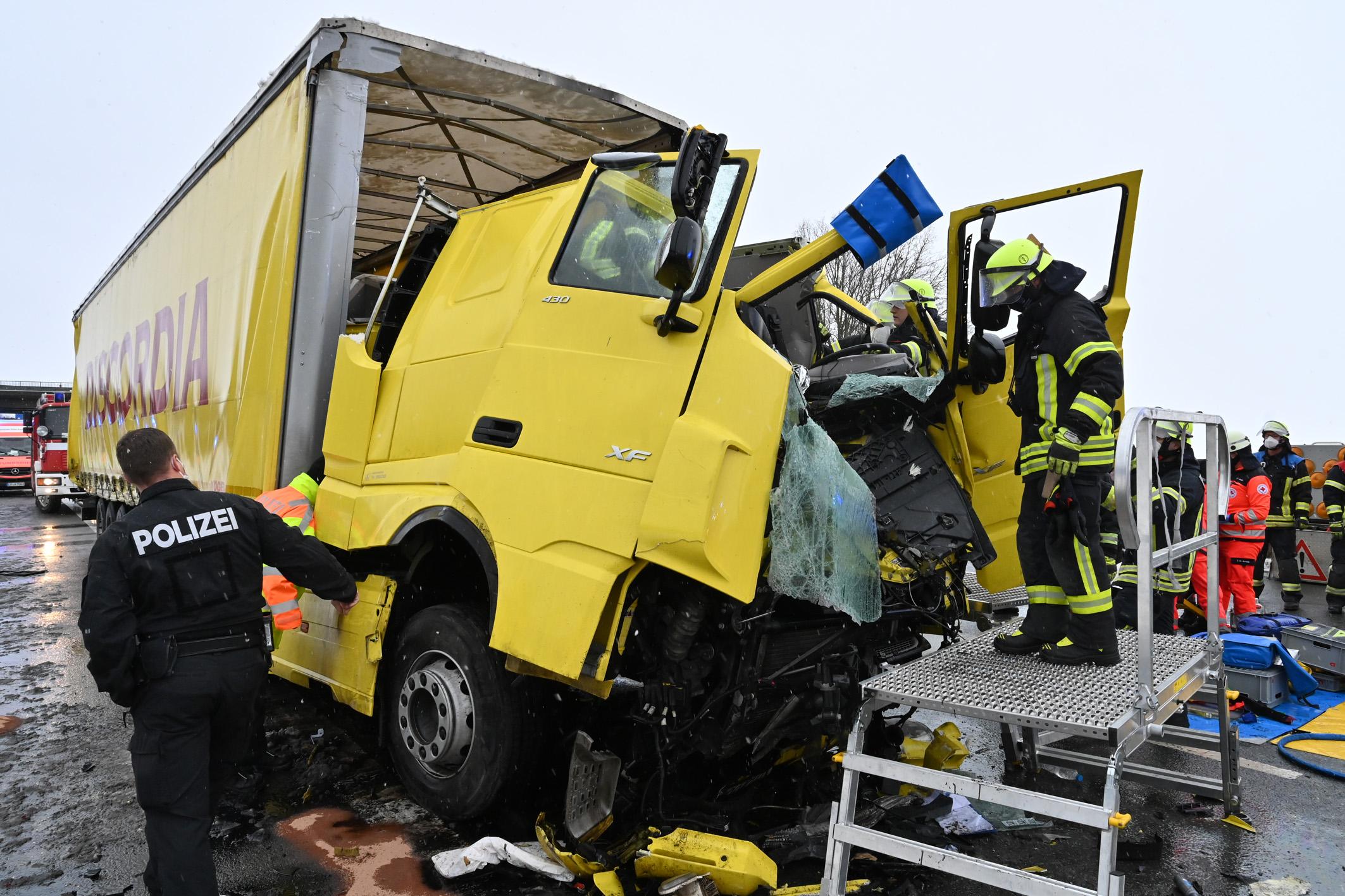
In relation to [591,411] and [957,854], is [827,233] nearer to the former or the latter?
[591,411]

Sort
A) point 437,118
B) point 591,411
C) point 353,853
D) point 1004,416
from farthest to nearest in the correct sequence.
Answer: point 437,118 → point 1004,416 → point 353,853 → point 591,411

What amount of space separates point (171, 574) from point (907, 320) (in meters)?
3.74

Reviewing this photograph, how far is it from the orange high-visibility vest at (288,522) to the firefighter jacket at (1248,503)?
6.98m

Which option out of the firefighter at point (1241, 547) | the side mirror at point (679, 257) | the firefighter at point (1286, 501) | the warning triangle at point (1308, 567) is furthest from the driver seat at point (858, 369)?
the warning triangle at point (1308, 567)

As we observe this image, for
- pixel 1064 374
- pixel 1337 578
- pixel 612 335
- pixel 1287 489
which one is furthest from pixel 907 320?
pixel 1337 578

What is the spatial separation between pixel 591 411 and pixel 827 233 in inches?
39.1

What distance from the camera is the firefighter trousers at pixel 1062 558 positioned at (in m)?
3.32

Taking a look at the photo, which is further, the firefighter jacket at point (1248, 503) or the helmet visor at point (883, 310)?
the firefighter jacket at point (1248, 503)

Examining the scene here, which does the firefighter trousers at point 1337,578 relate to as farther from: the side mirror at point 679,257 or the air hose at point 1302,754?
the side mirror at point 679,257

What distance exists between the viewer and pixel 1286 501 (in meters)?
9.95

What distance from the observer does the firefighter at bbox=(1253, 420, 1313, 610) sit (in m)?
9.93

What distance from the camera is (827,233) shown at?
113 inches

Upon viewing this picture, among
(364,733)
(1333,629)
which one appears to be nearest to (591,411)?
(364,733)

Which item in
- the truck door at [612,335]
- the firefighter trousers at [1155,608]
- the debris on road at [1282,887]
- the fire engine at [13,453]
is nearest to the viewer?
the truck door at [612,335]
